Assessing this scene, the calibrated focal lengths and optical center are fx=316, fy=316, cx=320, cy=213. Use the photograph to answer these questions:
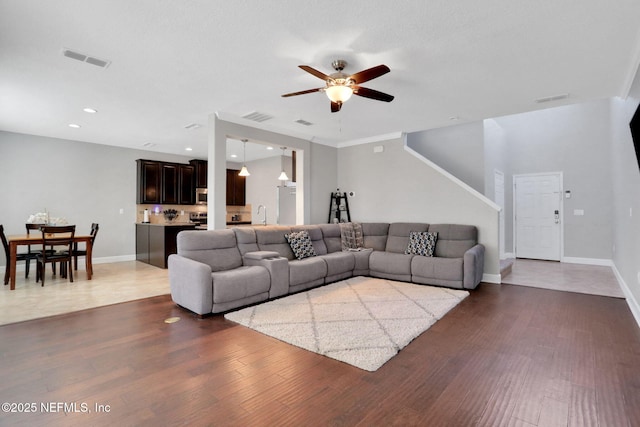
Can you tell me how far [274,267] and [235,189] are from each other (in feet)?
19.0

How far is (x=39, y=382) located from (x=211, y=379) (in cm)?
117

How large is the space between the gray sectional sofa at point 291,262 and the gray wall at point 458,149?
→ 5.63ft

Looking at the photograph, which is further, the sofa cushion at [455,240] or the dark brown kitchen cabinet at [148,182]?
the dark brown kitchen cabinet at [148,182]

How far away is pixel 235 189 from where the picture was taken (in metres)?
9.38

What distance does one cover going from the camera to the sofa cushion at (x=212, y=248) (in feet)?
13.1

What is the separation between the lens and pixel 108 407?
1.89 m

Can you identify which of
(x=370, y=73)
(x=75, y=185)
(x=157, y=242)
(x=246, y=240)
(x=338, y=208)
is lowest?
(x=157, y=242)

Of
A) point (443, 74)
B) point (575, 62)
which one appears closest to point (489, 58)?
point (443, 74)

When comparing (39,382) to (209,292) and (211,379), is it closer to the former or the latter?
(211,379)

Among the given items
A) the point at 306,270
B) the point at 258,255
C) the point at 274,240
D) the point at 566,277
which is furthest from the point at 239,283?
the point at 566,277

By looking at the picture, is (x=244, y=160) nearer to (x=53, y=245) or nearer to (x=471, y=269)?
(x=53, y=245)

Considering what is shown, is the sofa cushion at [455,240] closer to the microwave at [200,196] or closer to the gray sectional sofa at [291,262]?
the gray sectional sofa at [291,262]

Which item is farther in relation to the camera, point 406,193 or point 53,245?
point 406,193

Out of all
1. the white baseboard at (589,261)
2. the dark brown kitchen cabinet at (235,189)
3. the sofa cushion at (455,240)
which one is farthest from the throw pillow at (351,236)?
the white baseboard at (589,261)
